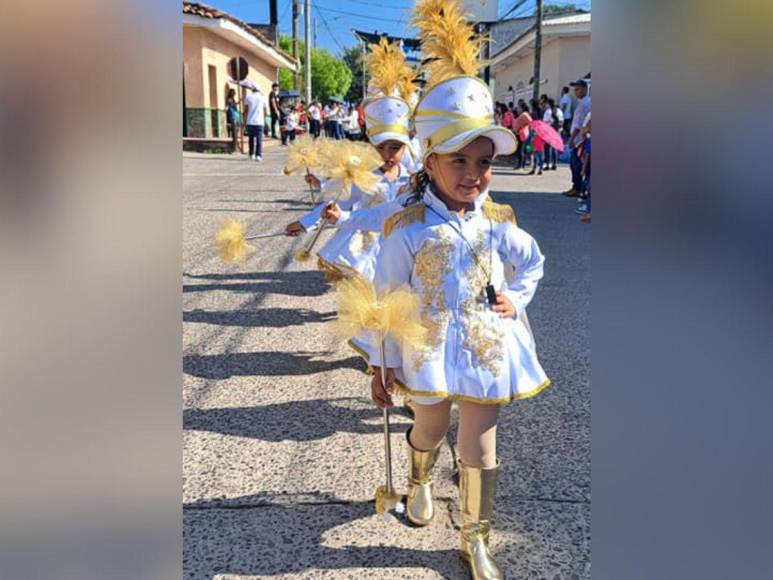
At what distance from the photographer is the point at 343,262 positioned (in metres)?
4.22

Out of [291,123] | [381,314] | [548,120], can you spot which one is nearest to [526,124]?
[381,314]

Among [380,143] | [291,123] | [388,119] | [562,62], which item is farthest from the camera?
[562,62]

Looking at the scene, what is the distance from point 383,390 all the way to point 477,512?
52 centimetres

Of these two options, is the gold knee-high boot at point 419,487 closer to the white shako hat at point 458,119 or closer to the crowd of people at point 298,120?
the white shako hat at point 458,119

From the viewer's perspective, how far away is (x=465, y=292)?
223cm

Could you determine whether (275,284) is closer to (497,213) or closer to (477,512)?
(497,213)

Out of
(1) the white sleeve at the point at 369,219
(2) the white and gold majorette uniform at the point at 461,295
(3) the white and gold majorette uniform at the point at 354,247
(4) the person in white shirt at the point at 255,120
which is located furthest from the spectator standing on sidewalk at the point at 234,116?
(2) the white and gold majorette uniform at the point at 461,295

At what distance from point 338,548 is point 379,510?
19cm

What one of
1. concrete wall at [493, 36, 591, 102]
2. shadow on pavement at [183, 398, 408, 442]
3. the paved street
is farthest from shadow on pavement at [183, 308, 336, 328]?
concrete wall at [493, 36, 591, 102]

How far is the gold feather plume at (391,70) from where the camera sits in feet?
13.8

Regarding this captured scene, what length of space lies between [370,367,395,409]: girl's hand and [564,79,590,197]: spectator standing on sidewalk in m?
8.56
